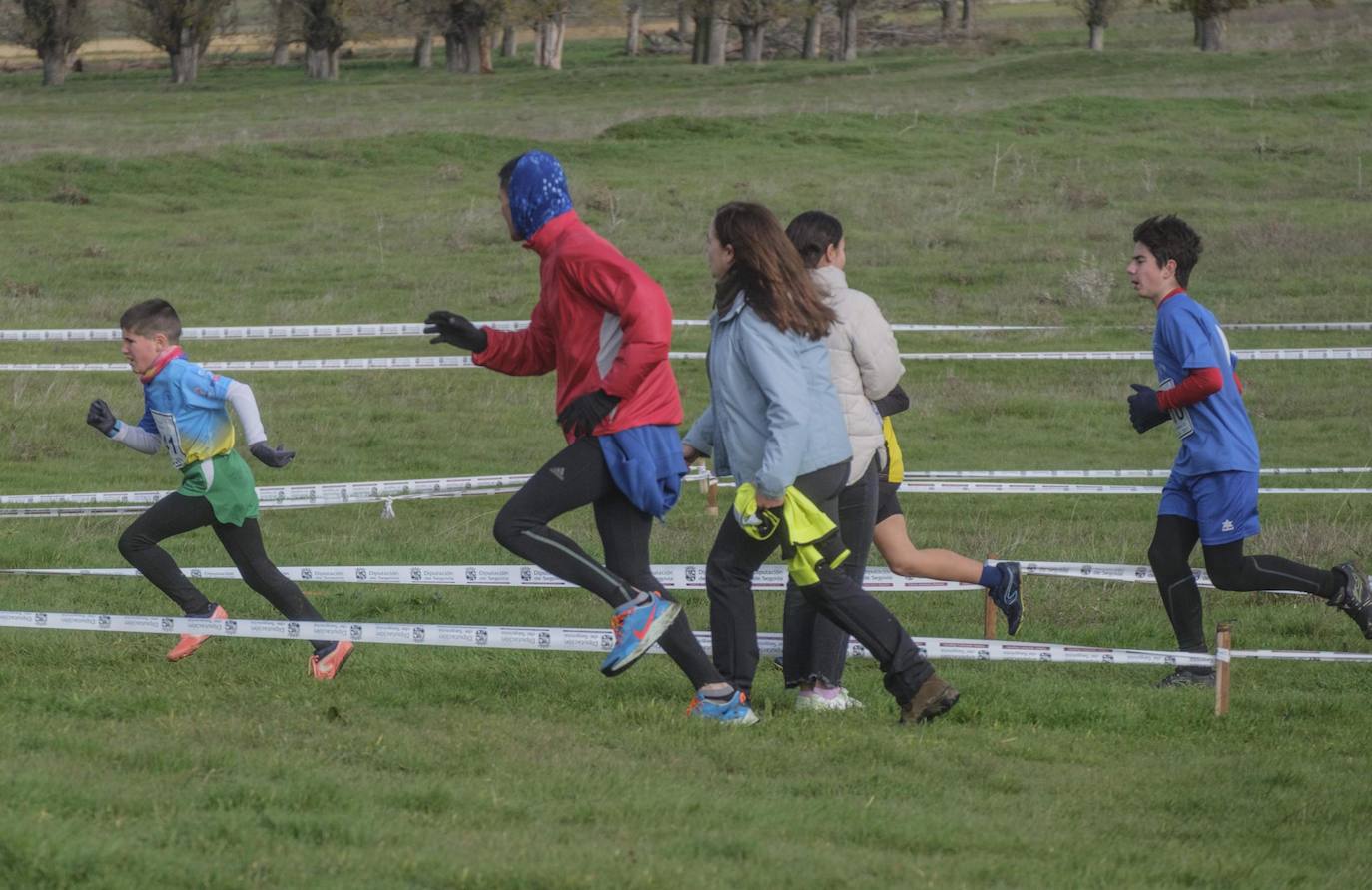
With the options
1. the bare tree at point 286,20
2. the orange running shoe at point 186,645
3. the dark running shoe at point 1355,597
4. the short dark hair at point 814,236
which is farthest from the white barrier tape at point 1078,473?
the bare tree at point 286,20

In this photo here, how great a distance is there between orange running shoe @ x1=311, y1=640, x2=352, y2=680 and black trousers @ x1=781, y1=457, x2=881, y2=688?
1.84m

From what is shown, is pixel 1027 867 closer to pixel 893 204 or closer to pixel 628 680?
pixel 628 680

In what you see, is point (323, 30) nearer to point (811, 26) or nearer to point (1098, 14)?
point (811, 26)

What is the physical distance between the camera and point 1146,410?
309 inches

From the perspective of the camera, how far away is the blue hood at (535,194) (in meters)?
6.69

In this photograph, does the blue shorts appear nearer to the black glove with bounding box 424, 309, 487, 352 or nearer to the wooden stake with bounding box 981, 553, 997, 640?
the wooden stake with bounding box 981, 553, 997, 640

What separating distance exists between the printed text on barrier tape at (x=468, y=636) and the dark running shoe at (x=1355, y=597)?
1.05 feet

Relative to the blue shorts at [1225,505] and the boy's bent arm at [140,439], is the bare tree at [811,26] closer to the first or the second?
the blue shorts at [1225,505]

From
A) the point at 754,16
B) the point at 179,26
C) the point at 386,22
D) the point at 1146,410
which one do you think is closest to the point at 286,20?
the point at 386,22

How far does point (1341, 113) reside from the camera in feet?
141

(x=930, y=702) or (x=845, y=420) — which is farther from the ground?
(x=845, y=420)

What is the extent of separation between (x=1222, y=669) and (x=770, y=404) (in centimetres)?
223

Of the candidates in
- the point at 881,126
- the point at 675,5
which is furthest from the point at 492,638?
the point at 675,5

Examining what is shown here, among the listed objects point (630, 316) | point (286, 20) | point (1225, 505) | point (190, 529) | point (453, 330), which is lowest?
point (190, 529)
